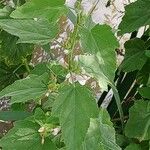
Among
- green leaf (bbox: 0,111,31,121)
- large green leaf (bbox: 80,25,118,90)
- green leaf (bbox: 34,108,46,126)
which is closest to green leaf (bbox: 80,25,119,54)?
large green leaf (bbox: 80,25,118,90)

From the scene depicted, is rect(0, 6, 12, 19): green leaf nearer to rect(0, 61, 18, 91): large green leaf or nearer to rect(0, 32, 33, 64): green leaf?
rect(0, 32, 33, 64): green leaf

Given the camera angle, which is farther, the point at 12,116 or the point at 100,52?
the point at 12,116

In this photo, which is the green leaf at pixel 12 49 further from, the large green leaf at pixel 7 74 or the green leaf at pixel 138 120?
the green leaf at pixel 138 120

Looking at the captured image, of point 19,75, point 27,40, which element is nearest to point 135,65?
point 19,75

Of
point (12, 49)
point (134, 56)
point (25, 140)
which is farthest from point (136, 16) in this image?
point (25, 140)

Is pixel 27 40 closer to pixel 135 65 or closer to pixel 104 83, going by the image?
pixel 104 83

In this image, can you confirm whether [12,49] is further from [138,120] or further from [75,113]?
[75,113]
